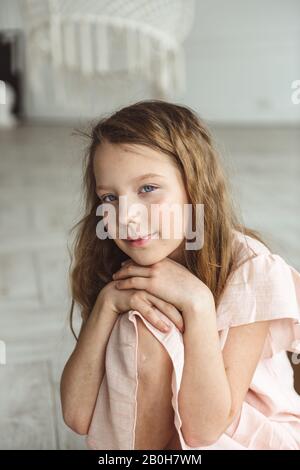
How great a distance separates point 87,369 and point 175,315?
16cm

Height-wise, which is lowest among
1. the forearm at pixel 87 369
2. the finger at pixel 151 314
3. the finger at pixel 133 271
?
the forearm at pixel 87 369

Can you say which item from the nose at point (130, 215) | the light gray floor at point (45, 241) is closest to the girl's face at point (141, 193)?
the nose at point (130, 215)

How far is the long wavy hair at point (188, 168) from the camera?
71 cm

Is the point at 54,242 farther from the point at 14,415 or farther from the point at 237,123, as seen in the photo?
the point at 237,123

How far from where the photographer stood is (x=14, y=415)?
1285 mm

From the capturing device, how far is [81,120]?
3705mm

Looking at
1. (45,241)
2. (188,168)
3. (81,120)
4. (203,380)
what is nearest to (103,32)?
(45,241)

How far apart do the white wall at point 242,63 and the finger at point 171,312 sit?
5.51 meters

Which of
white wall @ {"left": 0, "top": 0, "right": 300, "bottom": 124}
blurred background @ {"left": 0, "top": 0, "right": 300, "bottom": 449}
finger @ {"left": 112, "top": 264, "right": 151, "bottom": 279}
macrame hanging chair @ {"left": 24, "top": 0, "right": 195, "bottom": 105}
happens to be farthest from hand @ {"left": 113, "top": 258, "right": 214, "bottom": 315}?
white wall @ {"left": 0, "top": 0, "right": 300, "bottom": 124}

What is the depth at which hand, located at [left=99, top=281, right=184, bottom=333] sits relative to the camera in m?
0.71

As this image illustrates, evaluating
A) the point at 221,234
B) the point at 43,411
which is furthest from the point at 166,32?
the point at 221,234

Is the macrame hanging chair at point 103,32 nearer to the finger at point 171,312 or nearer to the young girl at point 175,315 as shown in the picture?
the young girl at point 175,315

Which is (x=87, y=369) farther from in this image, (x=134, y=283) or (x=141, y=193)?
(x=141, y=193)

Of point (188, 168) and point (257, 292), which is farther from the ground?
point (188, 168)
